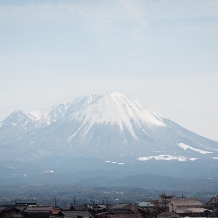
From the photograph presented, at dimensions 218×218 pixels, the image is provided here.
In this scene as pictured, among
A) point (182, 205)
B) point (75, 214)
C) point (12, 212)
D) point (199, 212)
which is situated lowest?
point (75, 214)

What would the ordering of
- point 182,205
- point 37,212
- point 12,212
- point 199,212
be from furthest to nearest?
1. point 182,205
2. point 199,212
3. point 12,212
4. point 37,212

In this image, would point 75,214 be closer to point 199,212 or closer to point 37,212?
point 37,212

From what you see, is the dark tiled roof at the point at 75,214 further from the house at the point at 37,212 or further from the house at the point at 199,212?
the house at the point at 199,212

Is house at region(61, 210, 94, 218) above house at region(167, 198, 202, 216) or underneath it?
underneath

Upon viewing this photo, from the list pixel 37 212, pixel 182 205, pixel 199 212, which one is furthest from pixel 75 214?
pixel 182 205

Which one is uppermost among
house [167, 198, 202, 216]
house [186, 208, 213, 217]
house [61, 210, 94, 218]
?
house [167, 198, 202, 216]

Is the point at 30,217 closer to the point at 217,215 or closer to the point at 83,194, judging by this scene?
the point at 217,215

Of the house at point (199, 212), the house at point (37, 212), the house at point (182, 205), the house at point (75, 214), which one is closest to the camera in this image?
the house at point (37, 212)

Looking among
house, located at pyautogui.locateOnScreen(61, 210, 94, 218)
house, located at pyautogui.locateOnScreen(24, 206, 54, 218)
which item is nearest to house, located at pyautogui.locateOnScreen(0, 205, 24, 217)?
house, located at pyautogui.locateOnScreen(24, 206, 54, 218)

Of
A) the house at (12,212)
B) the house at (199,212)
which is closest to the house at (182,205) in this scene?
the house at (199,212)

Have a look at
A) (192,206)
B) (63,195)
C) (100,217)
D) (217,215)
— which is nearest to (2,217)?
(100,217)

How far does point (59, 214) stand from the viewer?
64.8m

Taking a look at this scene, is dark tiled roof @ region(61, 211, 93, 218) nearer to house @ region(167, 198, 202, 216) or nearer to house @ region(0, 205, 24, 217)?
house @ region(0, 205, 24, 217)

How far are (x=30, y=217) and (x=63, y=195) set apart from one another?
126 metres
